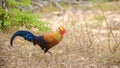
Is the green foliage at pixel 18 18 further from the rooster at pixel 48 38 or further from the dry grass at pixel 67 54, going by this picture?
the rooster at pixel 48 38

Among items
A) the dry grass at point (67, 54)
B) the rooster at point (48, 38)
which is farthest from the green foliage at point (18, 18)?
the rooster at point (48, 38)

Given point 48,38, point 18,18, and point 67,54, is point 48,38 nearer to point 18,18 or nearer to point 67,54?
point 67,54

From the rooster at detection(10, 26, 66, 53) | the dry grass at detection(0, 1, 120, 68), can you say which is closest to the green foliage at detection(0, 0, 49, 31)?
the dry grass at detection(0, 1, 120, 68)

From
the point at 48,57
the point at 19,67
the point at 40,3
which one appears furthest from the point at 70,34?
the point at 40,3

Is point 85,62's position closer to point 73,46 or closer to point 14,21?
point 73,46

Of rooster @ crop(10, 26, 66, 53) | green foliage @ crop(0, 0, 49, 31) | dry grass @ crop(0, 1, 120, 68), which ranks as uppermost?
rooster @ crop(10, 26, 66, 53)

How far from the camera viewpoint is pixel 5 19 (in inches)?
293

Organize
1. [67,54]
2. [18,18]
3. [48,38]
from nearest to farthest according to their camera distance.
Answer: [48,38] → [67,54] → [18,18]

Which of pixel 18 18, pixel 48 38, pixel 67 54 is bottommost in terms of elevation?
pixel 67 54

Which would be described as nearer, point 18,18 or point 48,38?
point 48,38

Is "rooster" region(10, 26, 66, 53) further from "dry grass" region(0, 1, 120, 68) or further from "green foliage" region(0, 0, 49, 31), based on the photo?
"green foliage" region(0, 0, 49, 31)

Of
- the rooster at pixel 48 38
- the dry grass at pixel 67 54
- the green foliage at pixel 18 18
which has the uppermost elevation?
the rooster at pixel 48 38

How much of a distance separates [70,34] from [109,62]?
89.6 inches

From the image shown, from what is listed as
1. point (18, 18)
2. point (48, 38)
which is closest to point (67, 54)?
point (48, 38)
